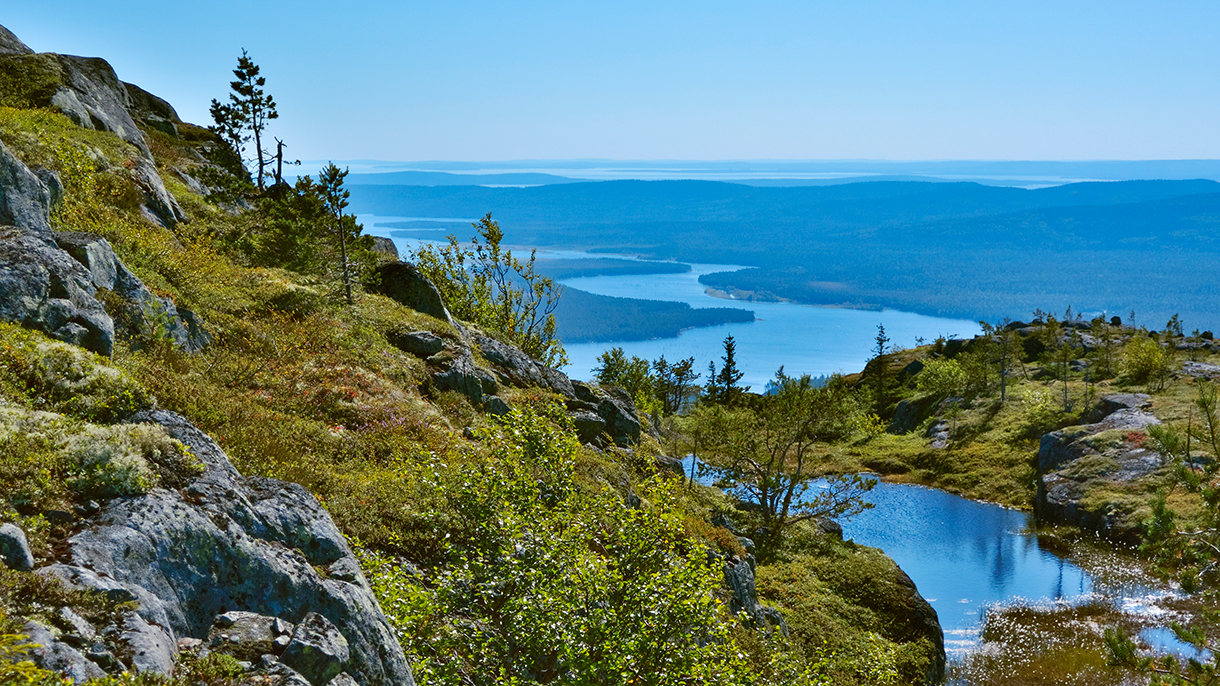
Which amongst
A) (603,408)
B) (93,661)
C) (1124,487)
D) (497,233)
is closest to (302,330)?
(603,408)

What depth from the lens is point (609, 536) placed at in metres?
12.5

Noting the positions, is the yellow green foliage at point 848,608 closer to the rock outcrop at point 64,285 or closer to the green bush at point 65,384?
the rock outcrop at point 64,285

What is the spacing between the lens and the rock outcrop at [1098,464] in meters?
60.9

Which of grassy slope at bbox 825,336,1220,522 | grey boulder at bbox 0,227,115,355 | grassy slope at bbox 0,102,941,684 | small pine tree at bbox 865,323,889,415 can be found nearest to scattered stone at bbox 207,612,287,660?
grassy slope at bbox 0,102,941,684

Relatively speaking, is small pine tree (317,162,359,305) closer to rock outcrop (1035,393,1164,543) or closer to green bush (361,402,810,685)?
green bush (361,402,810,685)

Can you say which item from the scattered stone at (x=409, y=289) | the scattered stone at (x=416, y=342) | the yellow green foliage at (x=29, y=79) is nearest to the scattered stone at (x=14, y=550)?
the scattered stone at (x=416, y=342)

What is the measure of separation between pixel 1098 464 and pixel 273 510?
255 ft

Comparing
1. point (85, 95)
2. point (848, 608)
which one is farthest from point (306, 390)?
point (85, 95)

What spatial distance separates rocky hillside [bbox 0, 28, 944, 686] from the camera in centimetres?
720

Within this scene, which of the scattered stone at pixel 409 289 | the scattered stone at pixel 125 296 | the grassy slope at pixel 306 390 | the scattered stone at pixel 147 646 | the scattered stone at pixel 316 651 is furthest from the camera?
the scattered stone at pixel 409 289

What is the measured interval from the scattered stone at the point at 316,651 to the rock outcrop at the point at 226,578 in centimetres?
1

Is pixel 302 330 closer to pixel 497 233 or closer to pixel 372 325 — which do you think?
pixel 372 325

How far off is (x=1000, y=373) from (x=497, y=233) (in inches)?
3380

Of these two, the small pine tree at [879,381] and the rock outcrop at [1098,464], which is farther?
the small pine tree at [879,381]
